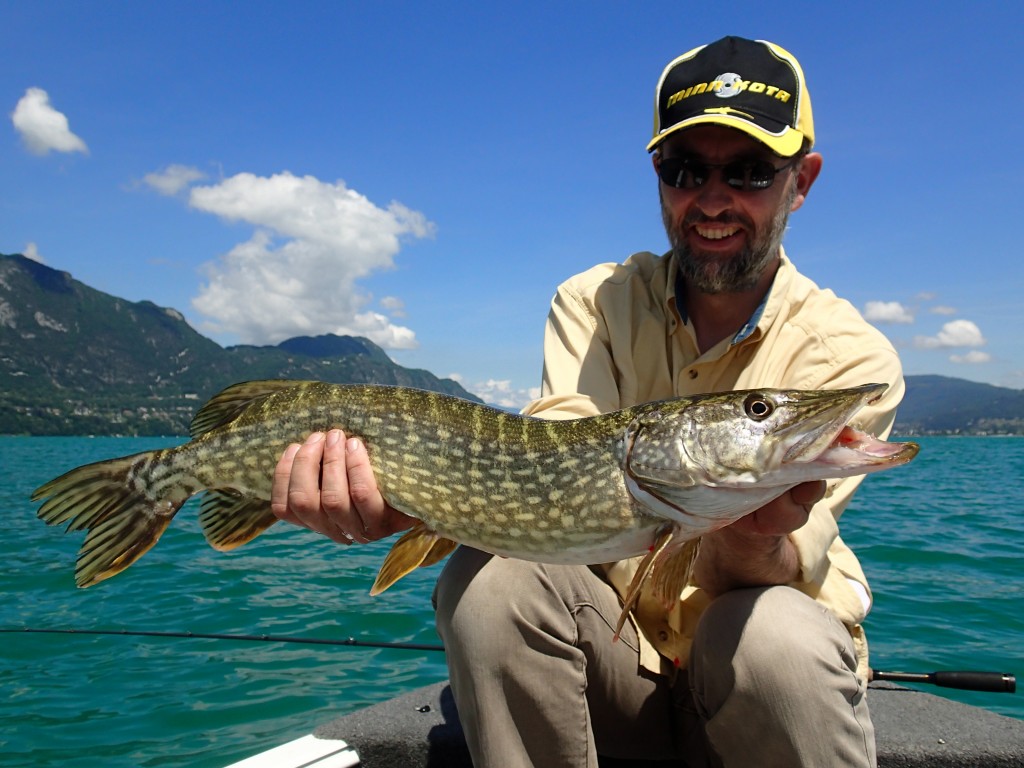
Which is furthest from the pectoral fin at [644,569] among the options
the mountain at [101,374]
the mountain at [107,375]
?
the mountain at [107,375]

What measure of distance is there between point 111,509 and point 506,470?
5.18 feet

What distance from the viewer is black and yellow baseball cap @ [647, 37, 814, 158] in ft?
9.23

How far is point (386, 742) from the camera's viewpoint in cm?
299

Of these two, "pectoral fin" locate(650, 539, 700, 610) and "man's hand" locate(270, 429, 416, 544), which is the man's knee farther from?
"man's hand" locate(270, 429, 416, 544)

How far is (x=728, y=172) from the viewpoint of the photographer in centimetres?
293

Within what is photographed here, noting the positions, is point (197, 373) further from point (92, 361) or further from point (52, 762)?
point (52, 762)

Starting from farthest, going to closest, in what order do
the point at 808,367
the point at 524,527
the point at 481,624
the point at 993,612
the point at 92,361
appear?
the point at 92,361 < the point at 993,612 < the point at 808,367 < the point at 524,527 < the point at 481,624

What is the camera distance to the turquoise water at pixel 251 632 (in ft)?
16.0

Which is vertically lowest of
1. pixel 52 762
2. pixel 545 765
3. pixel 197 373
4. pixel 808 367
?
pixel 52 762

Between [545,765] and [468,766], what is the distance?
1.00 metres

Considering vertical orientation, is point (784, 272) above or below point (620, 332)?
above

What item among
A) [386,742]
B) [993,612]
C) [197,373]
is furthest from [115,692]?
[197,373]

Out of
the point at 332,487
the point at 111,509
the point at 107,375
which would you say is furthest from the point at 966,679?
the point at 107,375

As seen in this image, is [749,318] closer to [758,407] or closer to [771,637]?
[758,407]
